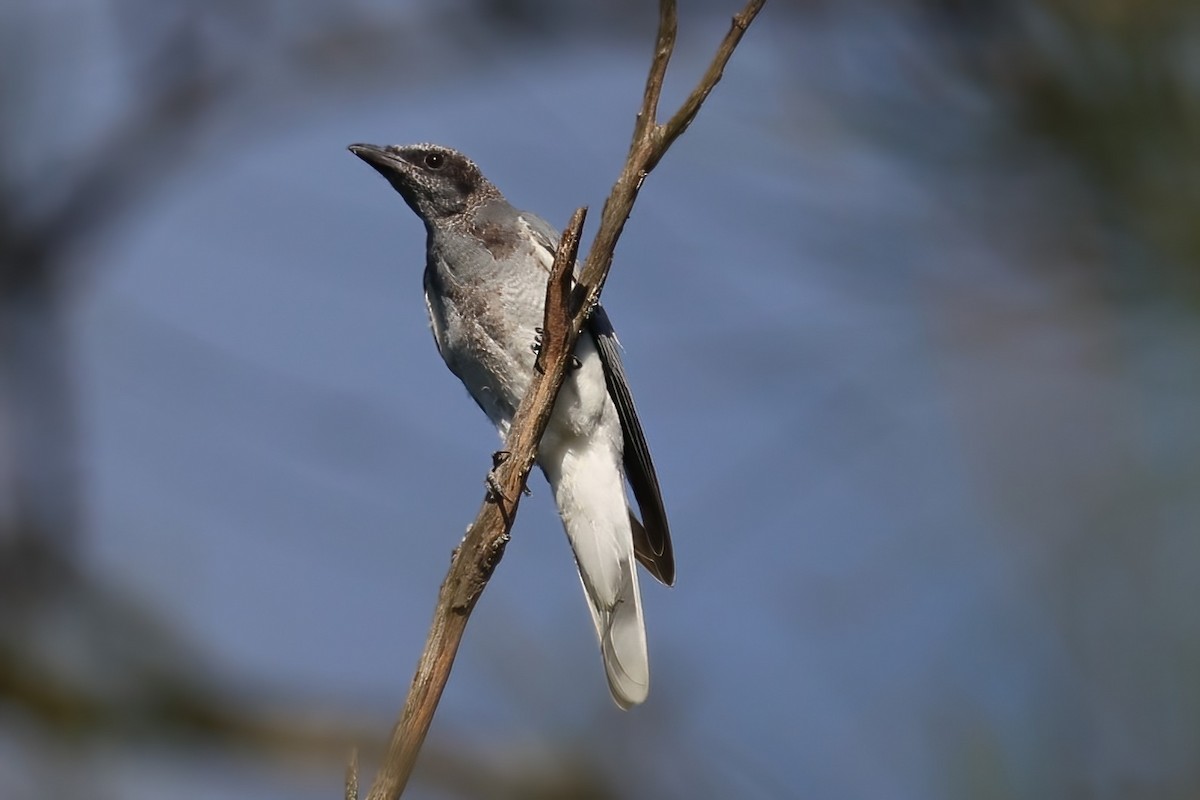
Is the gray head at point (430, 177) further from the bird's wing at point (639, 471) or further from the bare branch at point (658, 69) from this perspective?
the bare branch at point (658, 69)

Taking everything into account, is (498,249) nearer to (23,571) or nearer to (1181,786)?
(23,571)

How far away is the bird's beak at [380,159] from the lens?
209 inches

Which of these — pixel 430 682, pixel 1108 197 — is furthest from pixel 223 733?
pixel 1108 197

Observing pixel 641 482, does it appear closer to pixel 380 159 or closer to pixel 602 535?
pixel 602 535

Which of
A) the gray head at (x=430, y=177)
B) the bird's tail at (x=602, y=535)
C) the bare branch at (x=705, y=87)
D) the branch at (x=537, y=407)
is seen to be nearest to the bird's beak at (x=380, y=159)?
the gray head at (x=430, y=177)

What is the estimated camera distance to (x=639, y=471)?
4.93 meters

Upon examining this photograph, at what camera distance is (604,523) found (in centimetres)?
487

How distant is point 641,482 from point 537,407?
175 cm

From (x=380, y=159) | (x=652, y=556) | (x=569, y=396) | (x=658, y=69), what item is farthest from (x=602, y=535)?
(x=658, y=69)

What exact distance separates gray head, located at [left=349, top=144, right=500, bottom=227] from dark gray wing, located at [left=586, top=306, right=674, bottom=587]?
0.91 meters

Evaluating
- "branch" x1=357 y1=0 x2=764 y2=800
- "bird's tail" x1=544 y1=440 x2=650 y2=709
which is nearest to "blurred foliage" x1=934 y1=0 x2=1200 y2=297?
"branch" x1=357 y1=0 x2=764 y2=800

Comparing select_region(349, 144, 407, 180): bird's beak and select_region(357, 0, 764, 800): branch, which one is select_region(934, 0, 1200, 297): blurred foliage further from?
select_region(349, 144, 407, 180): bird's beak

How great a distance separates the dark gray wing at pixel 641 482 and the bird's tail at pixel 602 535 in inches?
2.9

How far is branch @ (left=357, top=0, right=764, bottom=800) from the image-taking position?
2.74 meters
